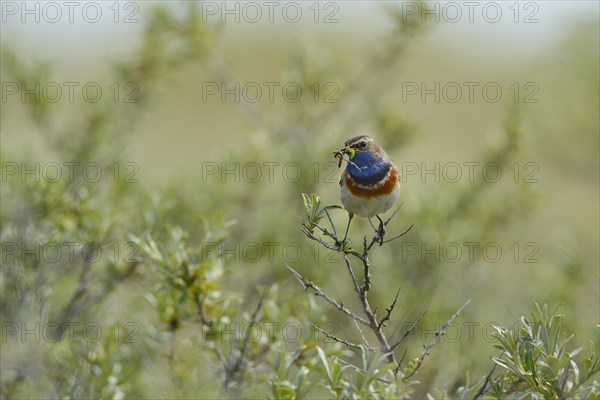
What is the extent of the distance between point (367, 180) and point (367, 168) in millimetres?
86

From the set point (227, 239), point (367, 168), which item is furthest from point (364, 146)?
point (227, 239)

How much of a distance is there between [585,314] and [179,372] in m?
4.29

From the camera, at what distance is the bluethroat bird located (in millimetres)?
3227

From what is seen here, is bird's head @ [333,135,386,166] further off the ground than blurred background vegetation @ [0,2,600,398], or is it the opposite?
bird's head @ [333,135,386,166]

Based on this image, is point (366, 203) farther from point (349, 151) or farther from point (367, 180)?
point (349, 151)

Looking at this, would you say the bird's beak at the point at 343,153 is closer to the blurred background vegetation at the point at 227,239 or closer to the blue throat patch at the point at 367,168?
the blue throat patch at the point at 367,168

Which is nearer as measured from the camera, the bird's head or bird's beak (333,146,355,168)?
bird's beak (333,146,355,168)

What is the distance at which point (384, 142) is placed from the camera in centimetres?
644

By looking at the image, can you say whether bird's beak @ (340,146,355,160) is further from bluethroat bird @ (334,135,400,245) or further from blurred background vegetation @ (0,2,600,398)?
blurred background vegetation @ (0,2,600,398)

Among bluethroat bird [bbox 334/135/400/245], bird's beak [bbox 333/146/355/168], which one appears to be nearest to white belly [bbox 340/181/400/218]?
bluethroat bird [bbox 334/135/400/245]

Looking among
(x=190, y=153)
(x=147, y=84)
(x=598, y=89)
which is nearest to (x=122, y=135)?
(x=147, y=84)

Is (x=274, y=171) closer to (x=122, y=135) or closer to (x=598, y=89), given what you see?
(x=122, y=135)

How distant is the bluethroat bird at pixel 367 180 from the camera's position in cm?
323

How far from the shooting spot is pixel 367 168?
3.33 metres
